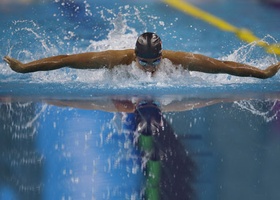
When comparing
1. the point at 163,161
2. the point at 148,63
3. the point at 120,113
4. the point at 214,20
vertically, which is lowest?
the point at 163,161

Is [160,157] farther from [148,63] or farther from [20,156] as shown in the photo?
[148,63]

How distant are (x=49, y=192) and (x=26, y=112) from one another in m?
0.58

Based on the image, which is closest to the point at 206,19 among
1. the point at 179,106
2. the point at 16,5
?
the point at 16,5

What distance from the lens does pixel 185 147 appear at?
172cm

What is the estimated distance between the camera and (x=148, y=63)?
2311mm

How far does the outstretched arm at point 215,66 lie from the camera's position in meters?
→ 2.41

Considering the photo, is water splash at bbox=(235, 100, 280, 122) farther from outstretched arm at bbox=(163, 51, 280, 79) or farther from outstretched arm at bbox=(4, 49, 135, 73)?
outstretched arm at bbox=(4, 49, 135, 73)

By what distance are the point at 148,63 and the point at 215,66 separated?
29 cm

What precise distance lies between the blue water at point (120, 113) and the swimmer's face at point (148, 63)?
Result: 0.09 m

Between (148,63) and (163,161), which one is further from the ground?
(148,63)

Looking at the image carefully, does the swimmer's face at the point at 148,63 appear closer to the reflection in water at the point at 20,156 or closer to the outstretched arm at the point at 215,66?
the outstretched arm at the point at 215,66

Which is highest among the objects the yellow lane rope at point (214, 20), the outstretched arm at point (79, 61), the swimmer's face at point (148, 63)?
the yellow lane rope at point (214, 20)

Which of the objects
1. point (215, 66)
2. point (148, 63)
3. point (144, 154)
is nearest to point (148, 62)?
point (148, 63)

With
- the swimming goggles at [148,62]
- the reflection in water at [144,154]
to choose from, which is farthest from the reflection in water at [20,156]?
the swimming goggles at [148,62]
